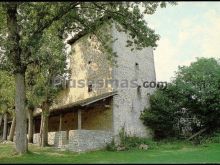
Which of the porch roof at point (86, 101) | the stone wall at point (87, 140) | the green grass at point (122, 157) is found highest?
the porch roof at point (86, 101)

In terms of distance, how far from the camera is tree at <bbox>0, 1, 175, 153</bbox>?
20.1m

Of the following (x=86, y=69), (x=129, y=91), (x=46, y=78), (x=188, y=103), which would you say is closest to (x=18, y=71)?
(x=46, y=78)

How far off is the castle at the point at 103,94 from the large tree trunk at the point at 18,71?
5453 millimetres

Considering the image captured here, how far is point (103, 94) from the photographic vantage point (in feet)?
93.2

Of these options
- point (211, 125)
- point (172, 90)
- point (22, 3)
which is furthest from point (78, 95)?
point (22, 3)

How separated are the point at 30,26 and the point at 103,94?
9.93 meters

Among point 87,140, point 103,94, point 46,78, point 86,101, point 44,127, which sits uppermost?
point 46,78

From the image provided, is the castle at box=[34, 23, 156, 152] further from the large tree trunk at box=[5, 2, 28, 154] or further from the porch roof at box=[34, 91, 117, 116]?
the large tree trunk at box=[5, 2, 28, 154]

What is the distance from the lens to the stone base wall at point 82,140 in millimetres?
24938

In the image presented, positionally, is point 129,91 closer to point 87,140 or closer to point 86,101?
point 86,101

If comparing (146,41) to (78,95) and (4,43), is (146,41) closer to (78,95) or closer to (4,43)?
(4,43)

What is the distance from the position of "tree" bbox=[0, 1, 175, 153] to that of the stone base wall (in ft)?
16.1

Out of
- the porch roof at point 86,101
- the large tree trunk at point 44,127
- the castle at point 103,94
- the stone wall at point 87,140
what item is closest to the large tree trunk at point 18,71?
the stone wall at point 87,140

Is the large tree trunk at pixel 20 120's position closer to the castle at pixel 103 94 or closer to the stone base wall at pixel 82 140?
the stone base wall at pixel 82 140
